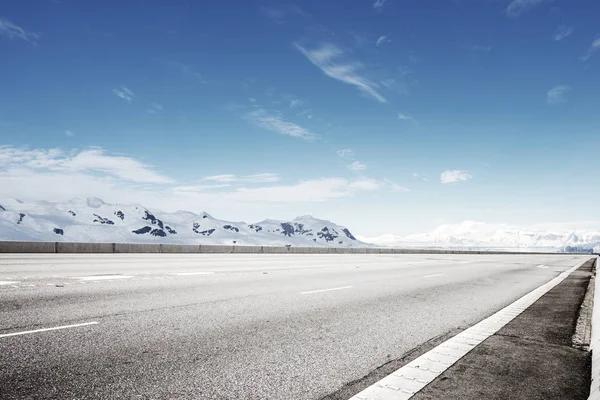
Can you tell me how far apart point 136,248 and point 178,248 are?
305 centimetres

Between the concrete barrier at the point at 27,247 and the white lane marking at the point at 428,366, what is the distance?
2327 cm

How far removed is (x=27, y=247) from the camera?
23.1 metres

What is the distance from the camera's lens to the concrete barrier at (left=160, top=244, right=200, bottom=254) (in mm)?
29538

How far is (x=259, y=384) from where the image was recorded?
3.96 m

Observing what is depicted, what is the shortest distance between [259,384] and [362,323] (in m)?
3.27

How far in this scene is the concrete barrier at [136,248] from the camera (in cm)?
2725

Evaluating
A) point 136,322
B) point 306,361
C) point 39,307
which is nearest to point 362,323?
point 306,361

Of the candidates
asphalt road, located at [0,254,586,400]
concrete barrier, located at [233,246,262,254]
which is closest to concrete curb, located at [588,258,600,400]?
asphalt road, located at [0,254,586,400]

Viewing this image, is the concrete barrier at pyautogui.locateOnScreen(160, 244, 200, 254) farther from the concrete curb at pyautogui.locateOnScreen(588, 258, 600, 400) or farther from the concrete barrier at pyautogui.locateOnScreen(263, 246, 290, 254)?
the concrete curb at pyautogui.locateOnScreen(588, 258, 600, 400)

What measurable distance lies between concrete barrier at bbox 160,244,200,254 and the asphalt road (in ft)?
60.6

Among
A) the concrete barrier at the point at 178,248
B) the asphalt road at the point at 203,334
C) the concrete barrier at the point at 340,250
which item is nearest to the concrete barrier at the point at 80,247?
the concrete barrier at the point at 178,248

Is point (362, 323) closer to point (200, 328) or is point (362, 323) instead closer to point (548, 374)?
point (200, 328)

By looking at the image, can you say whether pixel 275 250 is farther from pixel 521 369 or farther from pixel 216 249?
pixel 521 369

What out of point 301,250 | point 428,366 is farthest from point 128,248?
point 428,366
